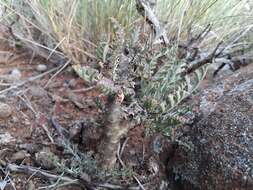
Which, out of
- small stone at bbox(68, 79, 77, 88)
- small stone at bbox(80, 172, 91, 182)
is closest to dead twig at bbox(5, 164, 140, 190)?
small stone at bbox(80, 172, 91, 182)

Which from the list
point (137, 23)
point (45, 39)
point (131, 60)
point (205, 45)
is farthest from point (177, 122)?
point (45, 39)

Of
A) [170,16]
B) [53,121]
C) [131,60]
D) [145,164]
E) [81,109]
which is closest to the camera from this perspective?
[131,60]

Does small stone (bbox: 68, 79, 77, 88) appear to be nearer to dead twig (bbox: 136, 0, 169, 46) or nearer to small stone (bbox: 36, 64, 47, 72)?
small stone (bbox: 36, 64, 47, 72)

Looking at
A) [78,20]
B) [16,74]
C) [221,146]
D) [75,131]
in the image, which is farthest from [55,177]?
[78,20]

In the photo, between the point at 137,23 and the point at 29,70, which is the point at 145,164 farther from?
the point at 29,70

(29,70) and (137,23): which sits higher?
(137,23)

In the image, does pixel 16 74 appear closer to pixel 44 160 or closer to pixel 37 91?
pixel 37 91

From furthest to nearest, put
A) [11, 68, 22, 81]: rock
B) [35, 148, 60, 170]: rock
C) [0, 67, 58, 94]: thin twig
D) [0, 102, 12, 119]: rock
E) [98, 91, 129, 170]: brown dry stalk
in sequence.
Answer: [11, 68, 22, 81]: rock < [0, 67, 58, 94]: thin twig < [0, 102, 12, 119]: rock < [35, 148, 60, 170]: rock < [98, 91, 129, 170]: brown dry stalk
